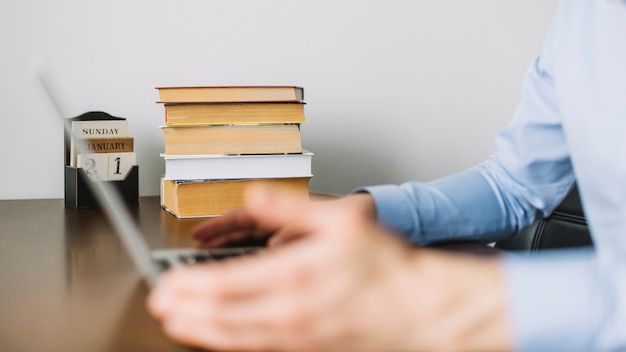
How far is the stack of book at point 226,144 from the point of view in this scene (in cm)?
128

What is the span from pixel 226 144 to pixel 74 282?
20.2 inches

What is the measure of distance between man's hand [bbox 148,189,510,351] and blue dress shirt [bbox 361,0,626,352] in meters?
0.29

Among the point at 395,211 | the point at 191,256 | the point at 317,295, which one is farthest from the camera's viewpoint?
the point at 395,211

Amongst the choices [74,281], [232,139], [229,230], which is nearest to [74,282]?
[74,281]

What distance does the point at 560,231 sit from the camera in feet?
4.71

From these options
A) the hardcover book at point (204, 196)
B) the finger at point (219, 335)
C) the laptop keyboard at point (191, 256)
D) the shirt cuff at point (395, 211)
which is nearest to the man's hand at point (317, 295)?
the finger at point (219, 335)

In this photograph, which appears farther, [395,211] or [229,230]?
[395,211]

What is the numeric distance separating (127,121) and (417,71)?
2.21ft

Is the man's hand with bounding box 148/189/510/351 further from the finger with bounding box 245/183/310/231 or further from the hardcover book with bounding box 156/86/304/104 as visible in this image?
the hardcover book with bounding box 156/86/304/104

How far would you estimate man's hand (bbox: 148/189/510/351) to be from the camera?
0.48 meters

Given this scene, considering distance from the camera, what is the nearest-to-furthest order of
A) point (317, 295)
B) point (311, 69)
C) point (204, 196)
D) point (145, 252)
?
point (317, 295), point (145, 252), point (204, 196), point (311, 69)

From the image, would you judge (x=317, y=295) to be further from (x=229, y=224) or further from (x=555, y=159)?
(x=555, y=159)

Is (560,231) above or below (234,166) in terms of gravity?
below

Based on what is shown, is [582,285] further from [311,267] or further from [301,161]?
[301,161]
